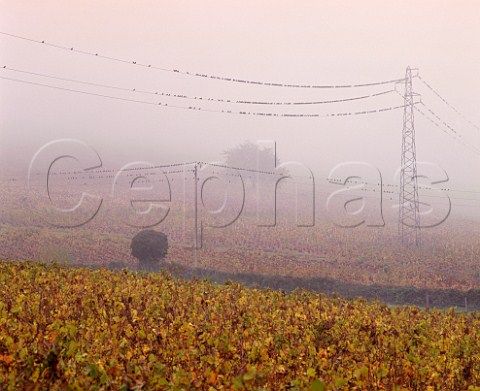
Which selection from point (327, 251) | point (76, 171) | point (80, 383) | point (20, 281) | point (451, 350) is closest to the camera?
point (80, 383)

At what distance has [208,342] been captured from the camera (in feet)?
34.8

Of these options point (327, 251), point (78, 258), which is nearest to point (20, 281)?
point (78, 258)

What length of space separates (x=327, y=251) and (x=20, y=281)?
3024 centimetres

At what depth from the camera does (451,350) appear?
1330 cm

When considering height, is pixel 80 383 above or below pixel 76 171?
below

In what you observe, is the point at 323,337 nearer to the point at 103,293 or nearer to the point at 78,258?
the point at 103,293

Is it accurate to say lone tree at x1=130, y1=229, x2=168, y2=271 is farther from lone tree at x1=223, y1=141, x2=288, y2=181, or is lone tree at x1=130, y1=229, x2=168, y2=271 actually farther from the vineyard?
lone tree at x1=223, y1=141, x2=288, y2=181

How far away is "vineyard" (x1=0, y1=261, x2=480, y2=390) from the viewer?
8492 millimetres

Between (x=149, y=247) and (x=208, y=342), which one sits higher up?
(x=208, y=342)
